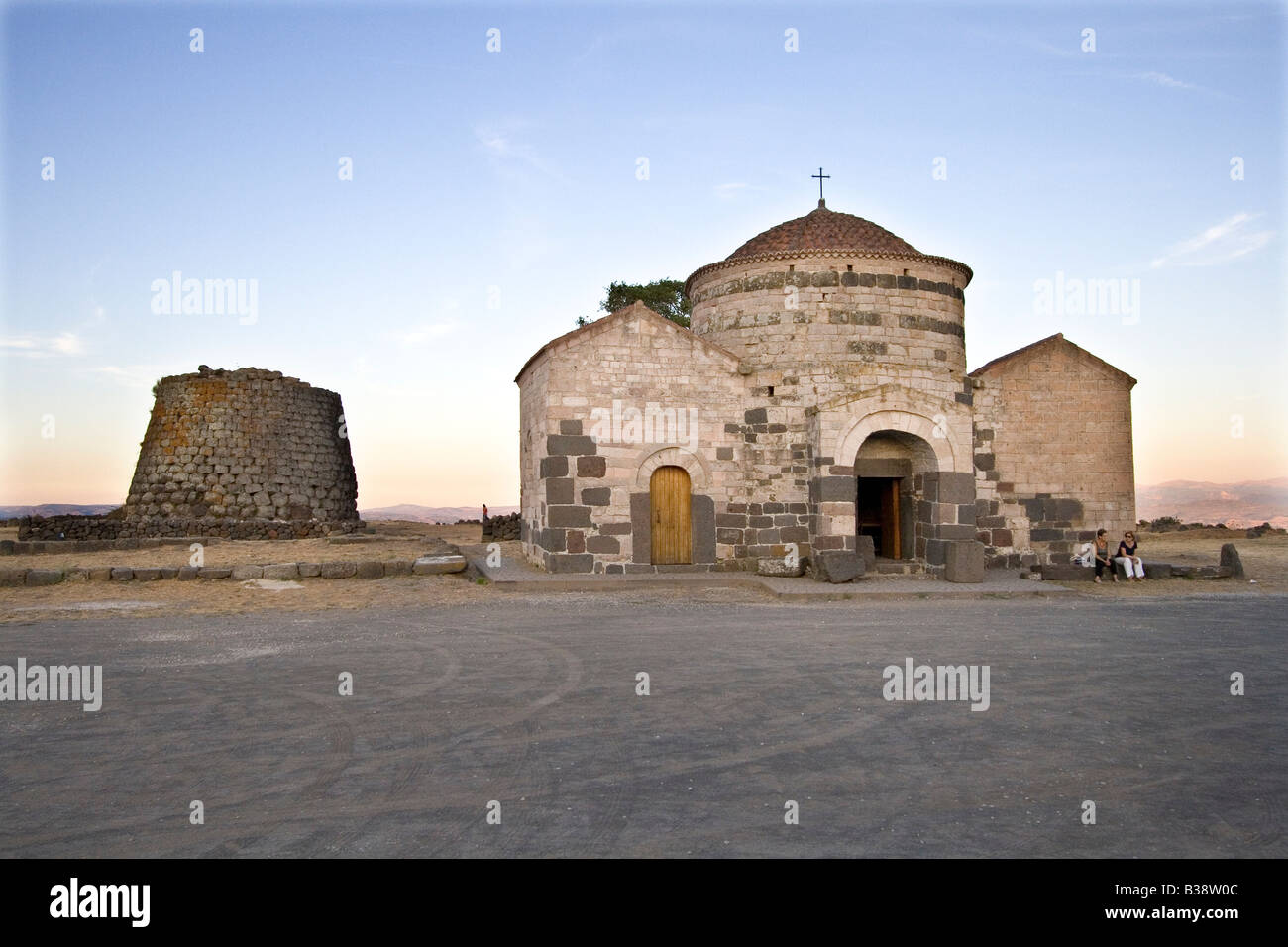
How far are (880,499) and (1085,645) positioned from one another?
31.6 ft

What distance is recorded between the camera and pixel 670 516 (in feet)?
58.0

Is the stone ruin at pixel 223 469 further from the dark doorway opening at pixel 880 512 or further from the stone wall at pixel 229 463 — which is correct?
the dark doorway opening at pixel 880 512

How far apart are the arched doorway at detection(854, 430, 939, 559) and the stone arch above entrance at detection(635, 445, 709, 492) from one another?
3213mm

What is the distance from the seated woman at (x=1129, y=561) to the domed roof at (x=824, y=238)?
7307mm

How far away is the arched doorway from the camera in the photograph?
1841cm

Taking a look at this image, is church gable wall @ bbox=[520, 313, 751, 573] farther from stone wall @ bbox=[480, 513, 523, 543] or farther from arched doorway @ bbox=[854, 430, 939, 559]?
stone wall @ bbox=[480, 513, 523, 543]

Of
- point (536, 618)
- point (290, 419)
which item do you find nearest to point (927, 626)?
point (536, 618)

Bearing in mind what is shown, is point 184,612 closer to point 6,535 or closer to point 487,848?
point 487,848

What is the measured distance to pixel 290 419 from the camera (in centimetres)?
2770

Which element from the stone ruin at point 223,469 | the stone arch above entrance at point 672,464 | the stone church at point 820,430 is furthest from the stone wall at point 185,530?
the stone arch above entrance at point 672,464

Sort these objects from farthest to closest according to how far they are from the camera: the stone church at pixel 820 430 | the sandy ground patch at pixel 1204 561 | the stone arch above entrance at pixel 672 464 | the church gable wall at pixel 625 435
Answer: the stone arch above entrance at pixel 672 464 → the stone church at pixel 820 430 → the church gable wall at pixel 625 435 → the sandy ground patch at pixel 1204 561

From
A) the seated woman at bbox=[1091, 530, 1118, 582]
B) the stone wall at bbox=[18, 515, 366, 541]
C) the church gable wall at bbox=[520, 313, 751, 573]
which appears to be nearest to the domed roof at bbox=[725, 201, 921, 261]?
the church gable wall at bbox=[520, 313, 751, 573]

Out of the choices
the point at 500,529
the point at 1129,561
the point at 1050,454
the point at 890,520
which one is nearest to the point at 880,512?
the point at 890,520

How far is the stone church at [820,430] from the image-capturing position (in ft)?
56.5
